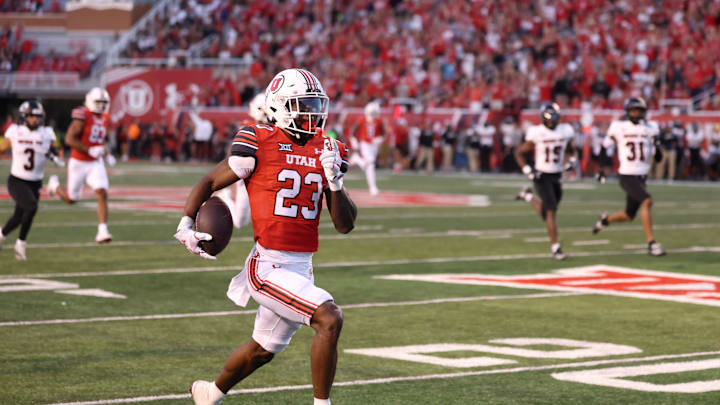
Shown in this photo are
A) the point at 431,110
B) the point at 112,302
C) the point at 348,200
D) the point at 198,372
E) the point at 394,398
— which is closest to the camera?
the point at 348,200

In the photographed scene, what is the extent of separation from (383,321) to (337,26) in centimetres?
2988

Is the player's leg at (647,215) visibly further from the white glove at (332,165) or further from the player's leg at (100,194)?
the white glove at (332,165)

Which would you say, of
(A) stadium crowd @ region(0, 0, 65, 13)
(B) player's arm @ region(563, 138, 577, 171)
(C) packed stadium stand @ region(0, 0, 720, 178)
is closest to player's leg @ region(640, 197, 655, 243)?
(B) player's arm @ region(563, 138, 577, 171)

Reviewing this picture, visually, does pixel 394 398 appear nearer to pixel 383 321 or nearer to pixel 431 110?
pixel 383 321

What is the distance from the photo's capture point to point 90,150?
43.9 feet

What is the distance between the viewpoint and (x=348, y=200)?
5328 millimetres

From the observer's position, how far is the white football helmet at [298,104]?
528 centimetres

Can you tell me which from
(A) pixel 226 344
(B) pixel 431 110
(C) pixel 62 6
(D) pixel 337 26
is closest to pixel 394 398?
(A) pixel 226 344

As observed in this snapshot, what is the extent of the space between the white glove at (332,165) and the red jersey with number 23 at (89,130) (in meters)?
8.77

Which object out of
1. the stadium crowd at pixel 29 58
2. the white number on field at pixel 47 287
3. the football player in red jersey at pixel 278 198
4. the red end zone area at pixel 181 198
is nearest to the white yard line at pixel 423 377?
the football player in red jersey at pixel 278 198

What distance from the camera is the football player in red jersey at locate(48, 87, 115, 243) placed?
13.4 metres

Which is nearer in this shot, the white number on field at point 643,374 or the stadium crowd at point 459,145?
the white number on field at point 643,374

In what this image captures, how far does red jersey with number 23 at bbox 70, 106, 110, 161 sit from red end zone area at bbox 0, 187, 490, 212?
15.3 feet

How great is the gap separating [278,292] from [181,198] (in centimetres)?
1582
